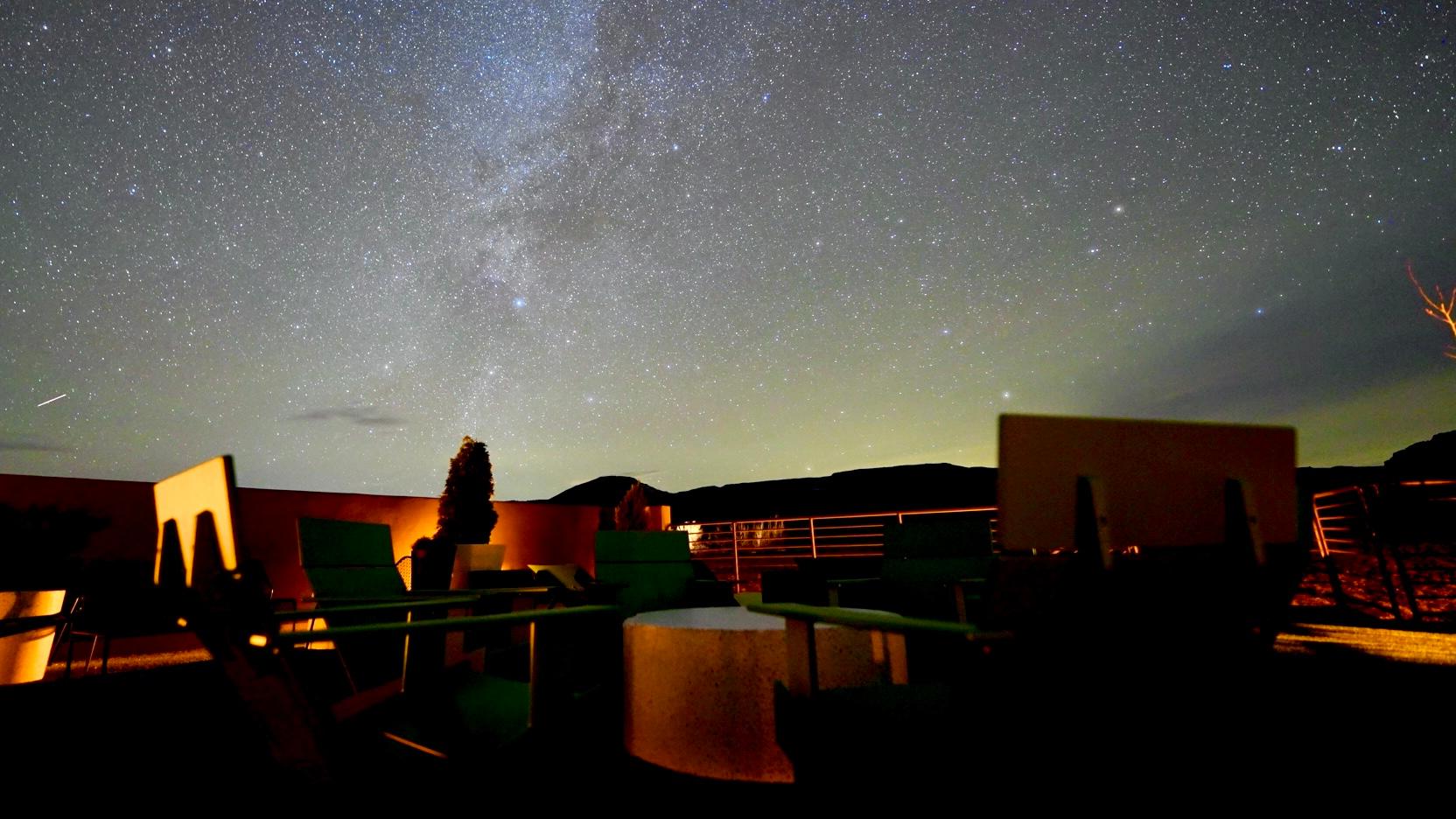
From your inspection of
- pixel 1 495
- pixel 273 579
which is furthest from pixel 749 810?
pixel 1 495

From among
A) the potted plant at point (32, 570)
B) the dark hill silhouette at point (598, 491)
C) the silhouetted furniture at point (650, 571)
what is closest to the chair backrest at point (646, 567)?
the silhouetted furniture at point (650, 571)

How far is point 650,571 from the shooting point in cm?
363

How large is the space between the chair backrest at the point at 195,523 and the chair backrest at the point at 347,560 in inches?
43.2

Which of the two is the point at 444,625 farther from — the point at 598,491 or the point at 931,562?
the point at 598,491

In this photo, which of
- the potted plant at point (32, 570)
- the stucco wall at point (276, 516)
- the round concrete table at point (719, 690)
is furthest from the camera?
the stucco wall at point (276, 516)

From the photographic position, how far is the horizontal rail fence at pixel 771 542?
9.91m

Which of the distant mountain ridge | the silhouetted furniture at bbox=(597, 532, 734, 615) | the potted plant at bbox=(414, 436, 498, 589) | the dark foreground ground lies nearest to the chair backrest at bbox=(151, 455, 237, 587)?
the dark foreground ground

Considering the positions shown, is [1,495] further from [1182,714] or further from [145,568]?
[1182,714]

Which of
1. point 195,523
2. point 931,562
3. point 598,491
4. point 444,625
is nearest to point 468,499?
point 931,562

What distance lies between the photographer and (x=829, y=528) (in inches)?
399

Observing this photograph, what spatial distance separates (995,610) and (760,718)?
1.28 metres

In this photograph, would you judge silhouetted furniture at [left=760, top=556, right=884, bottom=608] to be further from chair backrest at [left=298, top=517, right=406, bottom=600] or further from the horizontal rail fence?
the horizontal rail fence

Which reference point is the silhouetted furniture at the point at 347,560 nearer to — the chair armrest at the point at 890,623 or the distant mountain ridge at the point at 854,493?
the chair armrest at the point at 890,623

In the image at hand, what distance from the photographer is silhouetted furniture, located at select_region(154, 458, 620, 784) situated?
1.17 meters
